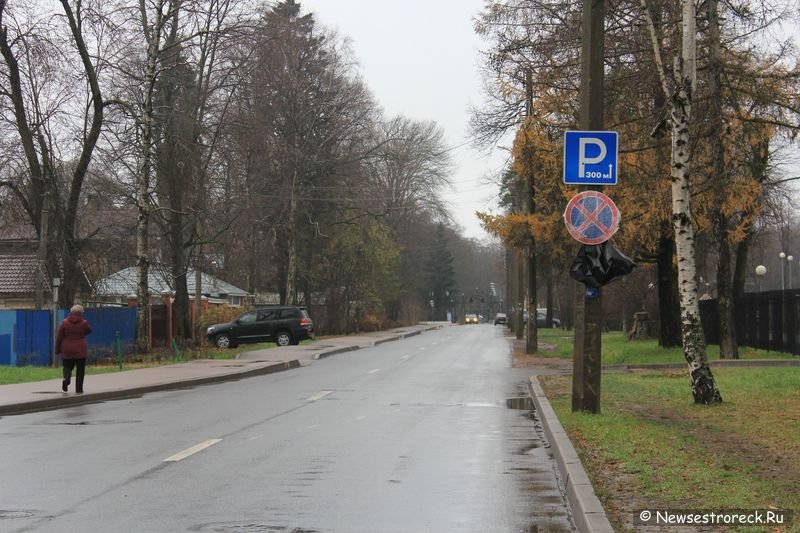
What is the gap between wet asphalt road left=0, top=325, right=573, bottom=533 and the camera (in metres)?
7.52

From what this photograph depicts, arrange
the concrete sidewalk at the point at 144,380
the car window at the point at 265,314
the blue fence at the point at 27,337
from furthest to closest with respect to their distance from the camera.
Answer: the car window at the point at 265,314 → the blue fence at the point at 27,337 → the concrete sidewalk at the point at 144,380

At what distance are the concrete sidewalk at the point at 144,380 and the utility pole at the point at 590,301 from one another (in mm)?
9535

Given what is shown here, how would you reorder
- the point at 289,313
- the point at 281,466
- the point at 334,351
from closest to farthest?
1. the point at 281,466
2. the point at 334,351
3. the point at 289,313

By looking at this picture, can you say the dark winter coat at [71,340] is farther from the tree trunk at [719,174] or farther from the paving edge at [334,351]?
the paving edge at [334,351]

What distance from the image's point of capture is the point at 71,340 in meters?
18.1

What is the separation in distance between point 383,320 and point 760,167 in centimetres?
5392

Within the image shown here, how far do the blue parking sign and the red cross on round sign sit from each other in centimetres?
36

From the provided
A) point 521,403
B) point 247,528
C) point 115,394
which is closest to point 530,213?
point 521,403

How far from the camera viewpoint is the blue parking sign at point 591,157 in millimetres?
13156

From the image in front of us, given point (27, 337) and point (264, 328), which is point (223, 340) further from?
point (27, 337)

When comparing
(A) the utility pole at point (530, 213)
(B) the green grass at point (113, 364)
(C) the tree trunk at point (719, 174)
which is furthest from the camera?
(A) the utility pole at point (530, 213)

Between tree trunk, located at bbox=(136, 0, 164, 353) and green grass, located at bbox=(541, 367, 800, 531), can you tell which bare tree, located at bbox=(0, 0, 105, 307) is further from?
green grass, located at bbox=(541, 367, 800, 531)

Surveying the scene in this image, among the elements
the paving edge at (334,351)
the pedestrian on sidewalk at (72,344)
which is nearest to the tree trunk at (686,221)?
the pedestrian on sidewalk at (72,344)

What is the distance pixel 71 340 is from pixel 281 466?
9612mm
